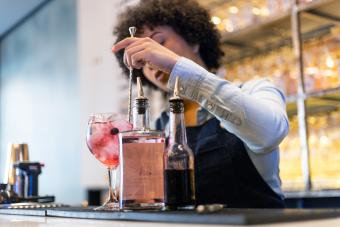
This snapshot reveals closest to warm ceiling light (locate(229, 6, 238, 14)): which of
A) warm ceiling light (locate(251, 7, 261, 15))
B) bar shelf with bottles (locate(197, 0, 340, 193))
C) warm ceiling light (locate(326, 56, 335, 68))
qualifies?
bar shelf with bottles (locate(197, 0, 340, 193))


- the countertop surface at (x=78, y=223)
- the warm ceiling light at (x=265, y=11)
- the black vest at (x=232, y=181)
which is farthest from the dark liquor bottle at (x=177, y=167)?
the warm ceiling light at (x=265, y=11)

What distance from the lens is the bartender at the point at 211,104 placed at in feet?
3.51

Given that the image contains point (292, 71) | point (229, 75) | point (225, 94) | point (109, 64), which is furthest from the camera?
point (109, 64)

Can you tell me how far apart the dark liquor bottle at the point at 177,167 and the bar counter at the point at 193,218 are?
0.09m

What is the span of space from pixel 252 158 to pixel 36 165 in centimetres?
65

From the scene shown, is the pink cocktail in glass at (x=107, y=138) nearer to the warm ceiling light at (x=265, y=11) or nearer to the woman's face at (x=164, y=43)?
the woman's face at (x=164, y=43)

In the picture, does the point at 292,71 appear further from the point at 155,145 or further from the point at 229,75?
the point at 155,145

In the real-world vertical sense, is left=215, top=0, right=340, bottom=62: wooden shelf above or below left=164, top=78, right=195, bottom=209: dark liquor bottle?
above

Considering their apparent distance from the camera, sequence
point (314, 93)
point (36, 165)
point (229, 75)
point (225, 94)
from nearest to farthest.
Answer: point (225, 94) < point (36, 165) < point (314, 93) < point (229, 75)

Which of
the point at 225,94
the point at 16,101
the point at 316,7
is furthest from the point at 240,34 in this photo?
the point at 16,101

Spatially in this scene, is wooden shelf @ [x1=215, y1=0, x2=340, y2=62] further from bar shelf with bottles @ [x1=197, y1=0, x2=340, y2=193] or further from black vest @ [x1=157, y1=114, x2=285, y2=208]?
black vest @ [x1=157, y1=114, x2=285, y2=208]

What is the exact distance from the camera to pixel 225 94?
1090 mm

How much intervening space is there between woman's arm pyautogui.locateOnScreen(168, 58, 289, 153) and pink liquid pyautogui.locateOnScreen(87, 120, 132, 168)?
0.47 feet

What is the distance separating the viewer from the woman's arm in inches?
41.5
